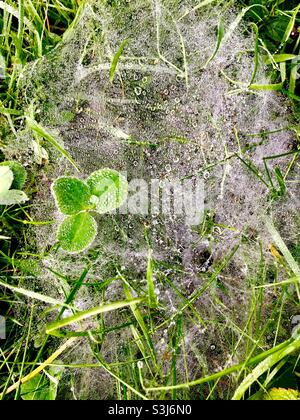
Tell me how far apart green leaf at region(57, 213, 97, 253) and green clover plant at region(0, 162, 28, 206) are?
0.18 metres

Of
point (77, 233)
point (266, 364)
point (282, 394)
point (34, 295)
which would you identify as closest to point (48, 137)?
point (77, 233)

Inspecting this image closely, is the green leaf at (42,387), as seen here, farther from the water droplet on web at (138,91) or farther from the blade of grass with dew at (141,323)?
the water droplet on web at (138,91)

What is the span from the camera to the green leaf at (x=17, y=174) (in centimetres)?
154

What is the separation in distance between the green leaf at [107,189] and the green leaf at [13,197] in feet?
0.75

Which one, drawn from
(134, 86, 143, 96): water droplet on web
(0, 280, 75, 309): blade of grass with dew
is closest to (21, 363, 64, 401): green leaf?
(0, 280, 75, 309): blade of grass with dew

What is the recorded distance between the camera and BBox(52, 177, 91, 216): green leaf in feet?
4.70

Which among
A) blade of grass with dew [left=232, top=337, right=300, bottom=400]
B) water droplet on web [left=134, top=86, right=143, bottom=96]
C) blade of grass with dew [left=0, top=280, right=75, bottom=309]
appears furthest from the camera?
water droplet on web [left=134, top=86, right=143, bottom=96]

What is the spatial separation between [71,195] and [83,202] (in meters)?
0.04

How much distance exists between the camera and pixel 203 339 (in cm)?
146

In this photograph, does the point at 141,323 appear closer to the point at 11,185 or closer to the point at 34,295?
the point at 34,295

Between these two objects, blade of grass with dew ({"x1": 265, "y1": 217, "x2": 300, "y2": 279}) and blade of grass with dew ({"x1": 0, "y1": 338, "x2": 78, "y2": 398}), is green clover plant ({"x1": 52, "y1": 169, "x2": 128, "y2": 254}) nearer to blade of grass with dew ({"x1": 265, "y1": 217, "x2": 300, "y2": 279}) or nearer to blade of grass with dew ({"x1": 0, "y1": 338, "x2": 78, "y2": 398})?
blade of grass with dew ({"x1": 0, "y1": 338, "x2": 78, "y2": 398})

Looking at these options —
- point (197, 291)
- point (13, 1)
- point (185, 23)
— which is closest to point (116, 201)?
point (197, 291)

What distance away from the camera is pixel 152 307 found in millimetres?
1401
